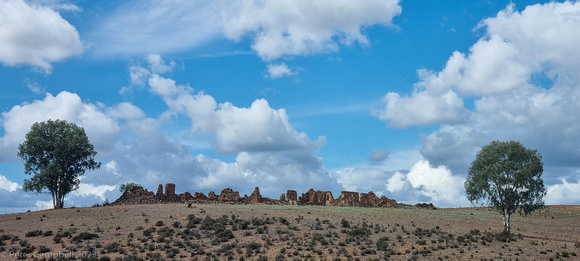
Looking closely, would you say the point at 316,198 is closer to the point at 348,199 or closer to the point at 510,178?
the point at 348,199

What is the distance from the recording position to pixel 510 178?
53.8m

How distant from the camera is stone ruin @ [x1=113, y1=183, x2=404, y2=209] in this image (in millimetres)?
83812

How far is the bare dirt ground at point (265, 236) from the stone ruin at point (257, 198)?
15.3m

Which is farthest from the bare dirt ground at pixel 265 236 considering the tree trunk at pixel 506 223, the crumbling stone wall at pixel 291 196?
the crumbling stone wall at pixel 291 196

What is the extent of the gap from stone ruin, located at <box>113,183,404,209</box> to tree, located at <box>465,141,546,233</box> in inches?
1315

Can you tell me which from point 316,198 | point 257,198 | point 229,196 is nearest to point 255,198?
→ point 257,198

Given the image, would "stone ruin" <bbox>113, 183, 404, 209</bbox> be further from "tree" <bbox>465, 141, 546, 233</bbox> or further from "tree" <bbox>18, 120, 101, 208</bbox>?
"tree" <bbox>465, 141, 546, 233</bbox>

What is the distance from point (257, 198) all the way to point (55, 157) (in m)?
35.0

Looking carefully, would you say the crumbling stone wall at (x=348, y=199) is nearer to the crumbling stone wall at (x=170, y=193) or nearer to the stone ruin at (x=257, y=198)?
the stone ruin at (x=257, y=198)

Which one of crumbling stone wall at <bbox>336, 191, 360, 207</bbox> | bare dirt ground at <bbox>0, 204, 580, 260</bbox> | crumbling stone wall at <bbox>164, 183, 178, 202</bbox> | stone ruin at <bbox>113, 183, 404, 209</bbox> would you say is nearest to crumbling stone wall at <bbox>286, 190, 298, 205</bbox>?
stone ruin at <bbox>113, 183, 404, 209</bbox>

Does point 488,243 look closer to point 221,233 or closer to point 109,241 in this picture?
point 221,233

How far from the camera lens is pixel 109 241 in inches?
1977

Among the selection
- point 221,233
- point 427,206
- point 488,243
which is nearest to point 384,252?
point 488,243

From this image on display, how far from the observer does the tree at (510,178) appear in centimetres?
5344
